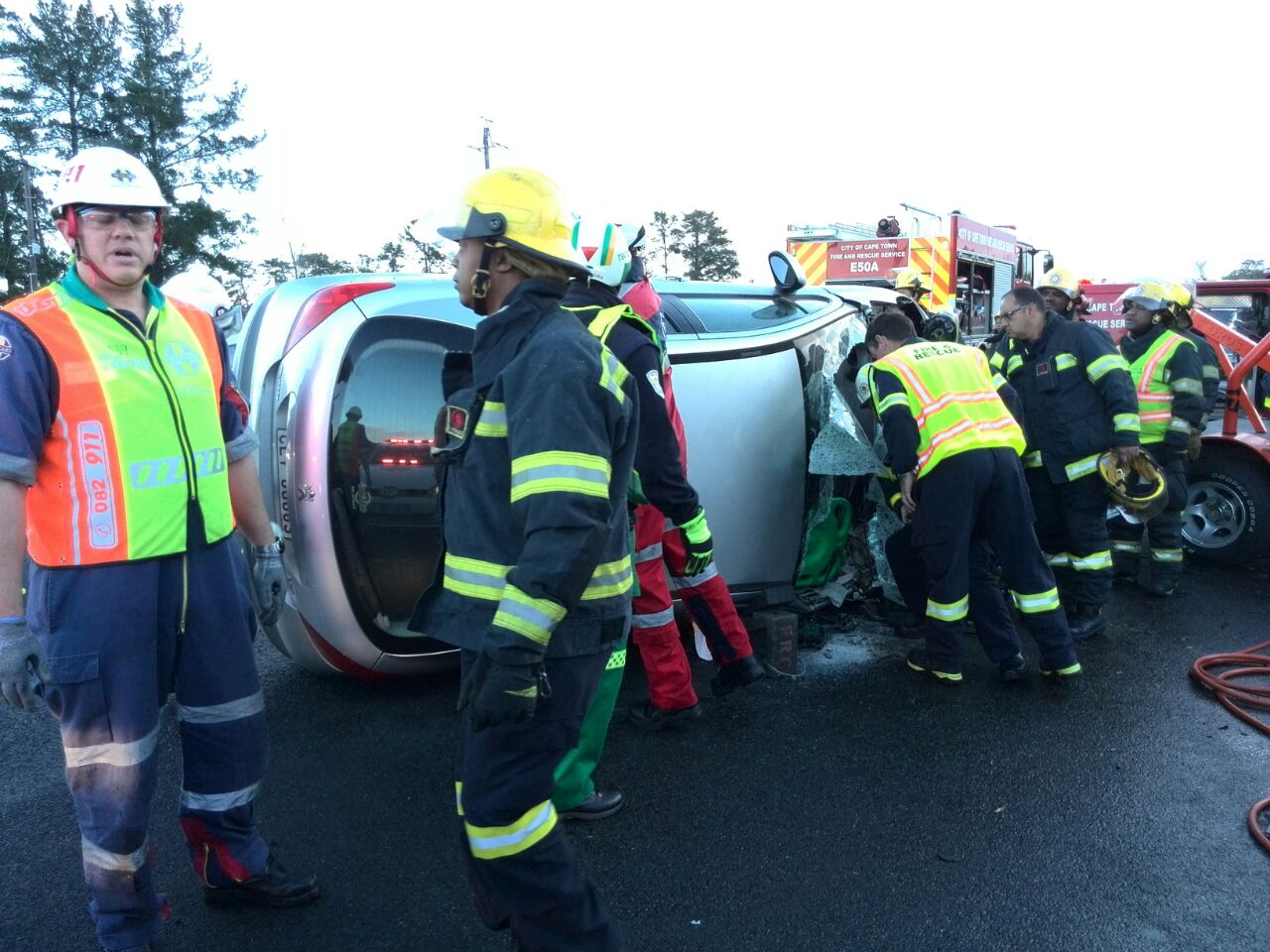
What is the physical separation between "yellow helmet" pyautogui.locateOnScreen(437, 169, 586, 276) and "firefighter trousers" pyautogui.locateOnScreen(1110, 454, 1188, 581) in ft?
15.8

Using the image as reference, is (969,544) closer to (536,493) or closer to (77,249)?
(536,493)

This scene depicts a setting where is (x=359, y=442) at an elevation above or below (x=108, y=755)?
above

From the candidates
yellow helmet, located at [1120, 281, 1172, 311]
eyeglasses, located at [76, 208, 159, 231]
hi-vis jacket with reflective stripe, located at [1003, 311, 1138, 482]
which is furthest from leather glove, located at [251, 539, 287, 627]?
yellow helmet, located at [1120, 281, 1172, 311]

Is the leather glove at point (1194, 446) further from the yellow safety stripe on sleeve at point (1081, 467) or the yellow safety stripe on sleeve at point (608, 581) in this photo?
the yellow safety stripe on sleeve at point (608, 581)

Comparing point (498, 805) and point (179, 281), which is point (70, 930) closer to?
point (498, 805)

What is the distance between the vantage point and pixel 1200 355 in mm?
5867

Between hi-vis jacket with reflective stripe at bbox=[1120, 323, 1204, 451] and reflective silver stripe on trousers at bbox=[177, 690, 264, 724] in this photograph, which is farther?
hi-vis jacket with reflective stripe at bbox=[1120, 323, 1204, 451]

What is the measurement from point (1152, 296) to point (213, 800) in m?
5.92

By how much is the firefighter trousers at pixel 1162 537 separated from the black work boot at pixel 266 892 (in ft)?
16.4

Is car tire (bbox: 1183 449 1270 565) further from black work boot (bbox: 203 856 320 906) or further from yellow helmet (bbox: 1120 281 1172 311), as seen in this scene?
black work boot (bbox: 203 856 320 906)

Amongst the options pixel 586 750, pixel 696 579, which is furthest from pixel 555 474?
pixel 696 579

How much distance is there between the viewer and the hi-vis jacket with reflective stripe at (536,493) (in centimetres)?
177

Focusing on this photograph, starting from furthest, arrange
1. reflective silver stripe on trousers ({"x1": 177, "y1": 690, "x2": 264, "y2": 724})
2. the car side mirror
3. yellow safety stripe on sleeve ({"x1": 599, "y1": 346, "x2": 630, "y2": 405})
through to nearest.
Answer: the car side mirror < reflective silver stripe on trousers ({"x1": 177, "y1": 690, "x2": 264, "y2": 724}) < yellow safety stripe on sleeve ({"x1": 599, "y1": 346, "x2": 630, "y2": 405})

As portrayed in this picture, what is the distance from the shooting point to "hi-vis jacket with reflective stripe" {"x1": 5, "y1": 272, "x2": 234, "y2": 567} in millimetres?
2152
